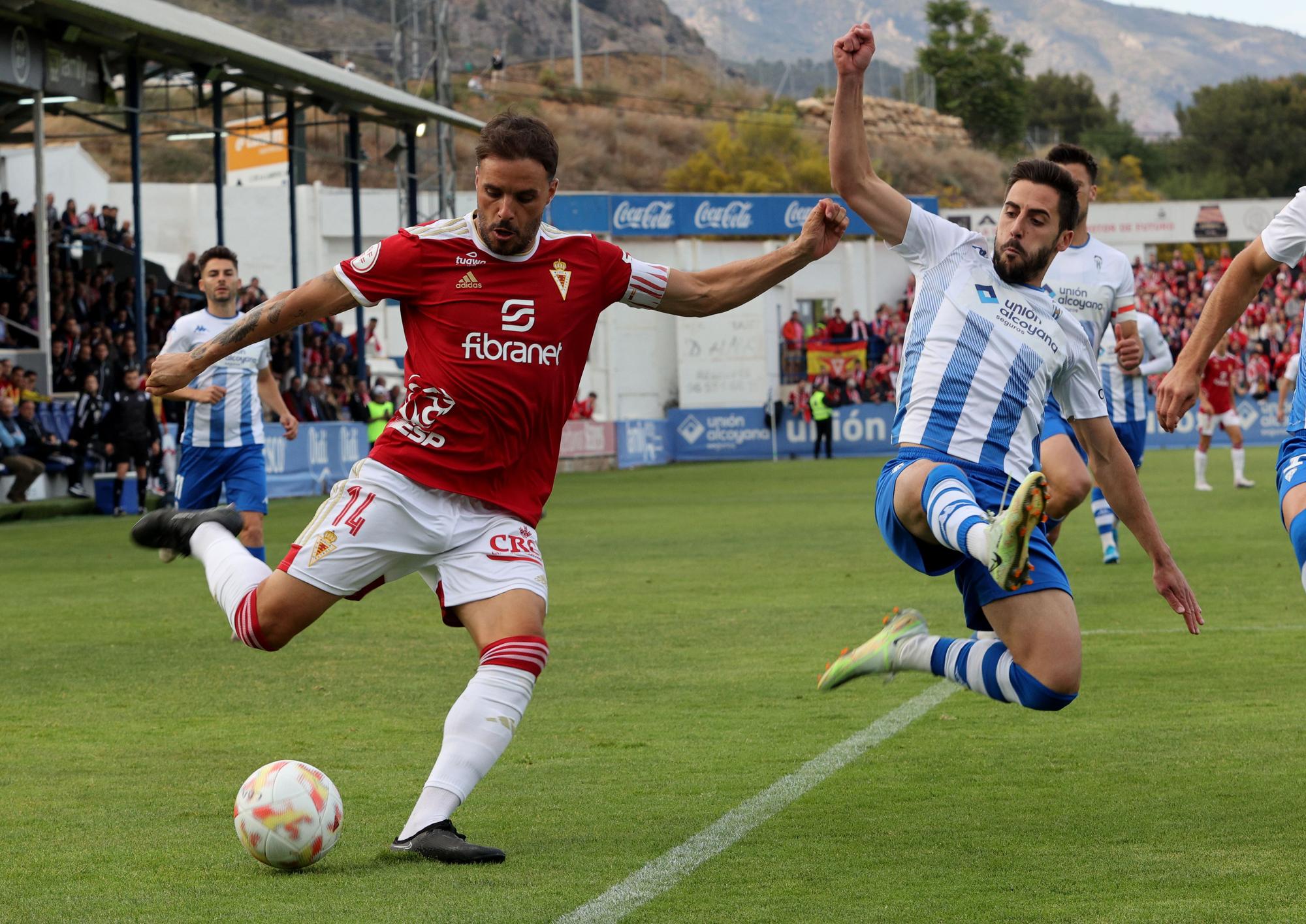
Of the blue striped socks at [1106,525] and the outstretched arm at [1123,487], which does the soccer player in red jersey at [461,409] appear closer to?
the outstretched arm at [1123,487]

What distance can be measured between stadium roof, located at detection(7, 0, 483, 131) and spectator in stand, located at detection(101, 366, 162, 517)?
507 cm

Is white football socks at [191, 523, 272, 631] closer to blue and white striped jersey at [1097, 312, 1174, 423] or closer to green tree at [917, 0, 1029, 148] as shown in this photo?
blue and white striped jersey at [1097, 312, 1174, 423]

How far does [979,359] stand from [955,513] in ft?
2.57

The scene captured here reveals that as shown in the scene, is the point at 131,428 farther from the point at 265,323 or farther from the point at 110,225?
the point at 265,323

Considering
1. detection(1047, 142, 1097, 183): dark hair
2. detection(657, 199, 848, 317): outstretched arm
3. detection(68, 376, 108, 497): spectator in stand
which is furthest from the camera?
detection(68, 376, 108, 497): spectator in stand

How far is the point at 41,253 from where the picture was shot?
2377cm

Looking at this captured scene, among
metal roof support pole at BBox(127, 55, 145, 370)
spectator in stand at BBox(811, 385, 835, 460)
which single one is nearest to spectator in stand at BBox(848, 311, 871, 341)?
spectator in stand at BBox(811, 385, 835, 460)

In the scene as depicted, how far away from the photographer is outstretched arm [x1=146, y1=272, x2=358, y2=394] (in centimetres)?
493

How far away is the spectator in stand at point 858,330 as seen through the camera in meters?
43.6

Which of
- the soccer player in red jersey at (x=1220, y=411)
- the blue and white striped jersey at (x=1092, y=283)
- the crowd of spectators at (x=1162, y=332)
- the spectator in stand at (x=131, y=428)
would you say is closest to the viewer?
the blue and white striped jersey at (x=1092, y=283)

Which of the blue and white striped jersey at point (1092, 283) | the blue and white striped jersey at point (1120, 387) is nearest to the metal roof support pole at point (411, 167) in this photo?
the blue and white striped jersey at point (1120, 387)

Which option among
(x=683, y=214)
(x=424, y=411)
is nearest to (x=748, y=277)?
(x=424, y=411)

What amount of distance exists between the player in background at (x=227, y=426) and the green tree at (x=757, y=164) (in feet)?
204

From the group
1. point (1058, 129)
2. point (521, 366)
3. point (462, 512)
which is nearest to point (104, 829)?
point (462, 512)
